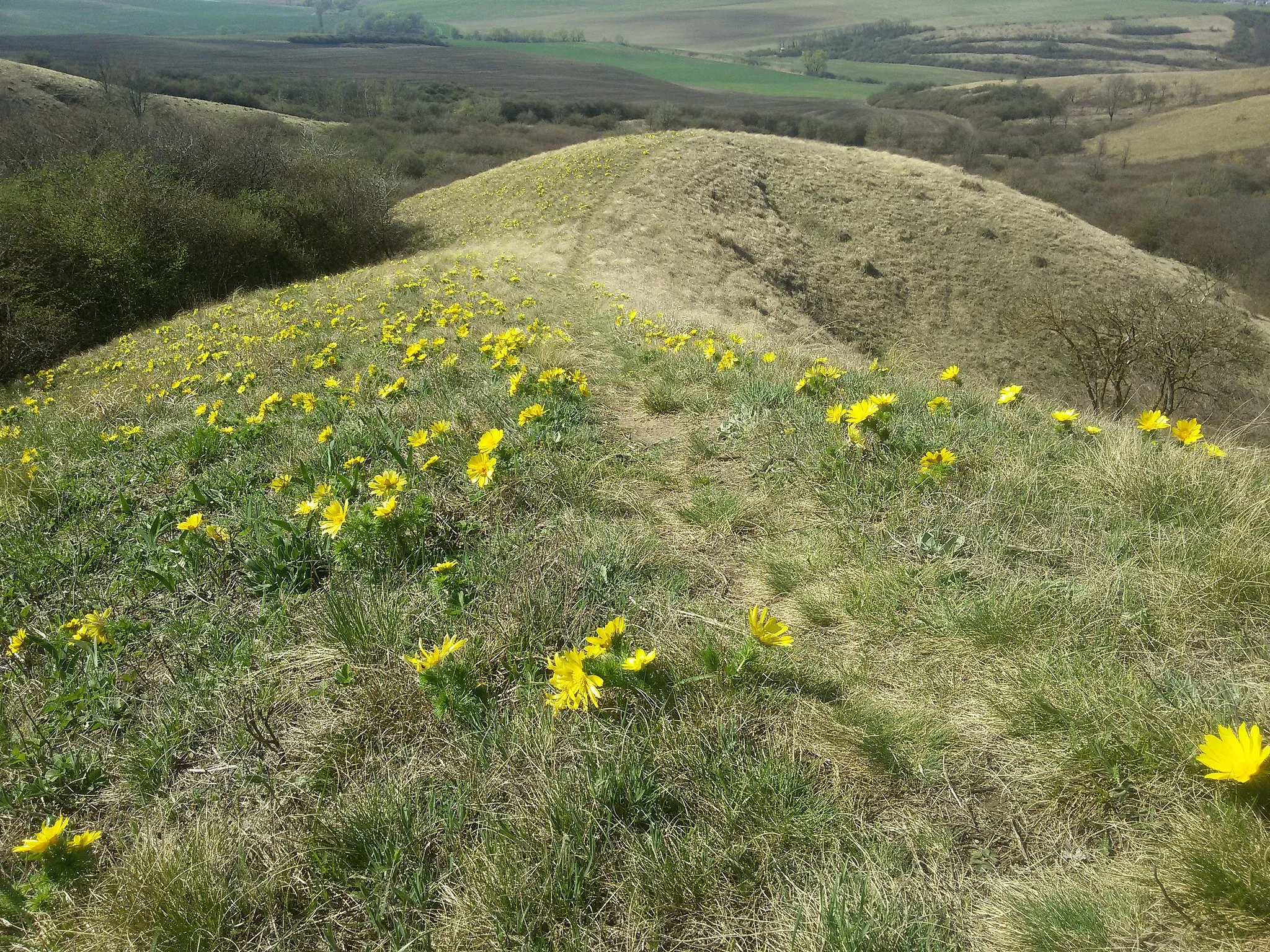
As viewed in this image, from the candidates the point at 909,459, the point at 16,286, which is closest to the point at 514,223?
the point at 16,286

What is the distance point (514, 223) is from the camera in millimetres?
19797

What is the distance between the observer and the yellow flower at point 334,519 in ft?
8.27

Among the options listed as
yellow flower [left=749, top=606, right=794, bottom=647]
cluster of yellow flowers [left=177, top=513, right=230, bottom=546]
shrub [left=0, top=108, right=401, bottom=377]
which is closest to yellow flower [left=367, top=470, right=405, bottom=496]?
cluster of yellow flowers [left=177, top=513, right=230, bottom=546]

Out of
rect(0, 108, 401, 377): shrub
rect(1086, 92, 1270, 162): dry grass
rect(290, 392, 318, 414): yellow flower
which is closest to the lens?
rect(290, 392, 318, 414): yellow flower

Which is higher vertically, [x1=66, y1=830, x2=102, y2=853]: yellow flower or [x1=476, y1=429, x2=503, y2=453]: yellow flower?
[x1=476, y1=429, x2=503, y2=453]: yellow flower

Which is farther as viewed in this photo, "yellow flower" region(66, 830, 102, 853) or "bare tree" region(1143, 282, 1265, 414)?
"bare tree" region(1143, 282, 1265, 414)

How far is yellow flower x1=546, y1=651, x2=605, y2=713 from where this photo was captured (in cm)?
175

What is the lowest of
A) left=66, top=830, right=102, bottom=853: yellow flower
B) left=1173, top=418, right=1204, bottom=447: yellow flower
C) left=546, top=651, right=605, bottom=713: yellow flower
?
left=66, top=830, right=102, bottom=853: yellow flower

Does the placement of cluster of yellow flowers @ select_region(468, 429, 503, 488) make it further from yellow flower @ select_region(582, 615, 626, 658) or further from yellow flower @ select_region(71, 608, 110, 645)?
yellow flower @ select_region(71, 608, 110, 645)

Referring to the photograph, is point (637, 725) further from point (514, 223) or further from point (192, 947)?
point (514, 223)

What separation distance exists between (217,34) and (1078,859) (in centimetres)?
22917

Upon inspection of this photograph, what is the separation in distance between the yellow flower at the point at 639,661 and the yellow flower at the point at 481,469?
1214 millimetres

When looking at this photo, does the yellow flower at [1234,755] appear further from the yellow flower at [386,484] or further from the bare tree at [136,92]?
the bare tree at [136,92]

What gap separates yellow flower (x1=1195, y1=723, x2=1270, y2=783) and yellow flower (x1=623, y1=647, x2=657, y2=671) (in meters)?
1.27
